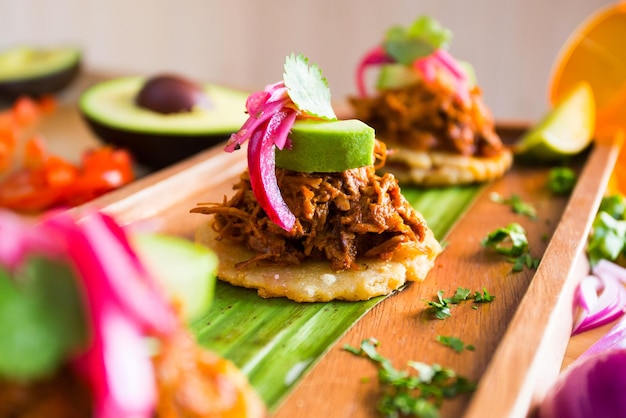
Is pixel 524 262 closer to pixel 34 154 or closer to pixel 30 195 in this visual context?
pixel 30 195

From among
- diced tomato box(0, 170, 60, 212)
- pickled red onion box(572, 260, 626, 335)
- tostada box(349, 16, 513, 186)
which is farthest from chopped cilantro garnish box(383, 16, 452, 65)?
diced tomato box(0, 170, 60, 212)

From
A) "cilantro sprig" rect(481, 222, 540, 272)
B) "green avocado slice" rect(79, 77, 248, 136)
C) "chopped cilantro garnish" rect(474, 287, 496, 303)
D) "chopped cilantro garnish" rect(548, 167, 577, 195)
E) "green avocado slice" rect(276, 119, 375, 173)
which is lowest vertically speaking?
"green avocado slice" rect(79, 77, 248, 136)

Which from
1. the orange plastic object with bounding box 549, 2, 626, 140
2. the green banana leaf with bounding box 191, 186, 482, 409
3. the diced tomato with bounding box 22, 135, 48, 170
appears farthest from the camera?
the orange plastic object with bounding box 549, 2, 626, 140

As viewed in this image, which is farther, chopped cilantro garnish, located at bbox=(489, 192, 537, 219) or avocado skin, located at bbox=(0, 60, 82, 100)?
avocado skin, located at bbox=(0, 60, 82, 100)

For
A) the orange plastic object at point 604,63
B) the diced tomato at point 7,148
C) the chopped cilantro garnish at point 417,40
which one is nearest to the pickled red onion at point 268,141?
the chopped cilantro garnish at point 417,40

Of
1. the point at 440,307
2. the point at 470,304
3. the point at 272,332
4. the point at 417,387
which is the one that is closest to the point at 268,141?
the point at 272,332

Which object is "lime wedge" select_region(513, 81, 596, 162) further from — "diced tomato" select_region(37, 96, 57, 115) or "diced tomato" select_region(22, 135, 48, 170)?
"diced tomato" select_region(37, 96, 57, 115)

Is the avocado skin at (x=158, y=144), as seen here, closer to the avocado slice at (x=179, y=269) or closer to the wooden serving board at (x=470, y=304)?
the wooden serving board at (x=470, y=304)
